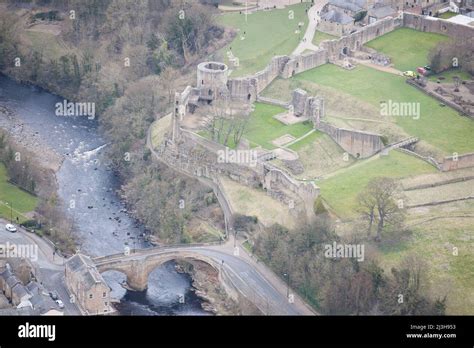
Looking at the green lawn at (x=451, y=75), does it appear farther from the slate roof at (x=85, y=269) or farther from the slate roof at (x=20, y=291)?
the slate roof at (x=20, y=291)

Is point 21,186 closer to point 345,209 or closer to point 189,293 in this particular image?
point 189,293

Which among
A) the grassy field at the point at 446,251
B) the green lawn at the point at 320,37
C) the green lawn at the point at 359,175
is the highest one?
the green lawn at the point at 320,37

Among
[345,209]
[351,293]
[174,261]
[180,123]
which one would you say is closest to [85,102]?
[180,123]

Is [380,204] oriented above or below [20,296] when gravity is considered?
above

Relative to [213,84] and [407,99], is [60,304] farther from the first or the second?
[407,99]

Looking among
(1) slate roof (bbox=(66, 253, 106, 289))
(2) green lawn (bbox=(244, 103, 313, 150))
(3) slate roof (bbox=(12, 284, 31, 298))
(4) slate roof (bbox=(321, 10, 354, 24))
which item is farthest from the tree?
(4) slate roof (bbox=(321, 10, 354, 24))

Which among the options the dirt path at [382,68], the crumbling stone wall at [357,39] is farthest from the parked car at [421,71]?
the crumbling stone wall at [357,39]

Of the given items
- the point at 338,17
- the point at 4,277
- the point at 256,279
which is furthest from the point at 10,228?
the point at 338,17
